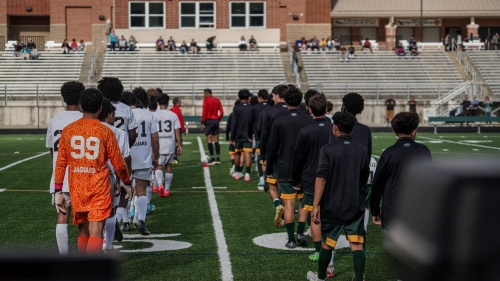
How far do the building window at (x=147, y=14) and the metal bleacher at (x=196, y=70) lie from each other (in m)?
3.87

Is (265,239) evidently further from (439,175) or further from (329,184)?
(439,175)

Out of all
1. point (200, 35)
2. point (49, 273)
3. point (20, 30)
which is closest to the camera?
point (49, 273)

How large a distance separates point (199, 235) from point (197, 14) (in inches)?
1749

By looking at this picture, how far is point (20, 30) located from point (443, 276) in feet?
196

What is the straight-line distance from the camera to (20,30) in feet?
190

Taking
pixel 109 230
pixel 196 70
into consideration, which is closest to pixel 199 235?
pixel 109 230

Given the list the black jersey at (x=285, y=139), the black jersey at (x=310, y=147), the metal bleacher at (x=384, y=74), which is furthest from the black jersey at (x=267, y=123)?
the metal bleacher at (x=384, y=74)

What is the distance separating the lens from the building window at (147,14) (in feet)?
176

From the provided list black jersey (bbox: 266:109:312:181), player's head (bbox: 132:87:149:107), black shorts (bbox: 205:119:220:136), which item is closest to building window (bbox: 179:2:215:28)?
black shorts (bbox: 205:119:220:136)

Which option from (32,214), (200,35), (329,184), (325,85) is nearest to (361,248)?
(329,184)

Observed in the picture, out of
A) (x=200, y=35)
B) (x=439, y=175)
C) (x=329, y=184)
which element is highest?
(x=200, y=35)

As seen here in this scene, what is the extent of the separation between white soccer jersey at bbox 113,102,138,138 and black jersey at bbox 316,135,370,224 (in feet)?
9.97

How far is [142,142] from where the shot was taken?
10289 mm

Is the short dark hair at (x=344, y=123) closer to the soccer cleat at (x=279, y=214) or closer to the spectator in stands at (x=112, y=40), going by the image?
the soccer cleat at (x=279, y=214)
